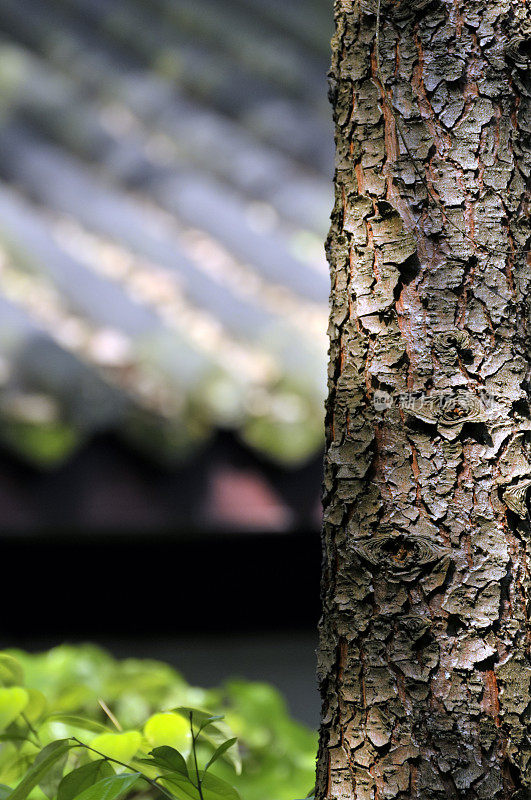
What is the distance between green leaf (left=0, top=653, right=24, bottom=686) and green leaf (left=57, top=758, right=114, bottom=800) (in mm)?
383

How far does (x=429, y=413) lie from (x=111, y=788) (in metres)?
0.49

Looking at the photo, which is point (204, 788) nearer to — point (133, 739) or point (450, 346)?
point (133, 739)

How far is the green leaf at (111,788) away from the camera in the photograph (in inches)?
31.6

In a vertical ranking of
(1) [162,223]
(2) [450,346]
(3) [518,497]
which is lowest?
(3) [518,497]

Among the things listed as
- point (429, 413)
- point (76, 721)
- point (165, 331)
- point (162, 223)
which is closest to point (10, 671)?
point (76, 721)

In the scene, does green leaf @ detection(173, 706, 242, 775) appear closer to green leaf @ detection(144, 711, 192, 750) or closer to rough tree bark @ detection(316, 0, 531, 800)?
green leaf @ detection(144, 711, 192, 750)

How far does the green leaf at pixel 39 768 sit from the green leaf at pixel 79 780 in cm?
4

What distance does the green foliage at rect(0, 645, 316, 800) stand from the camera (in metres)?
0.90

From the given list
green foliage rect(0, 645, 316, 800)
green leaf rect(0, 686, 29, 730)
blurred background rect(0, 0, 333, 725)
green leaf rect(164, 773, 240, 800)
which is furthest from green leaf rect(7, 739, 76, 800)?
blurred background rect(0, 0, 333, 725)

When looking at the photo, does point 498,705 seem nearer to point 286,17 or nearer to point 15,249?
point 15,249

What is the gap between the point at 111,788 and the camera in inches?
31.8

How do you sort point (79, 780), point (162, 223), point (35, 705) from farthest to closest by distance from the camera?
point (162, 223), point (35, 705), point (79, 780)

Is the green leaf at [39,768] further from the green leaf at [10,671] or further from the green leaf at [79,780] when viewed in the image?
the green leaf at [10,671]

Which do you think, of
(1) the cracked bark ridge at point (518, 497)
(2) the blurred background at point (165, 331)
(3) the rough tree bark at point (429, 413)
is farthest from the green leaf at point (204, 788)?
(2) the blurred background at point (165, 331)
